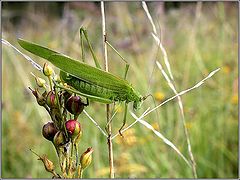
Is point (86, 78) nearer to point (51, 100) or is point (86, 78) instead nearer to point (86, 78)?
point (86, 78)

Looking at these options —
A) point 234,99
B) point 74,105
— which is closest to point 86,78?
point 74,105

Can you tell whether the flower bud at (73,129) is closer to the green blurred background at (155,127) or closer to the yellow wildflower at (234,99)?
the green blurred background at (155,127)

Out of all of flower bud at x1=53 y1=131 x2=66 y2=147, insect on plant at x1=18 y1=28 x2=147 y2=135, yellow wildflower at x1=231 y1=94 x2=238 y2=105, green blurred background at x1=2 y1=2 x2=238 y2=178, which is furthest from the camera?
yellow wildflower at x1=231 y1=94 x2=238 y2=105

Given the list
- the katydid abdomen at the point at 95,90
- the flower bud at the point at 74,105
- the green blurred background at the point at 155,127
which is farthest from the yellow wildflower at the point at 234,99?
the flower bud at the point at 74,105

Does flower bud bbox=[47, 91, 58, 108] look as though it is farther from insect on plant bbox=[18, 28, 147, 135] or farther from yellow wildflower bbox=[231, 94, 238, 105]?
yellow wildflower bbox=[231, 94, 238, 105]

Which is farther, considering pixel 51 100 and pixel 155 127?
pixel 155 127

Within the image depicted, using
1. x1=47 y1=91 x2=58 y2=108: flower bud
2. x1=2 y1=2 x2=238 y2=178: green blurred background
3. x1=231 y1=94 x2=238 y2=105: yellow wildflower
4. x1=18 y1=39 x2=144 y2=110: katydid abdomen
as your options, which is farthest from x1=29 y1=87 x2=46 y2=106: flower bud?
x1=231 y1=94 x2=238 y2=105: yellow wildflower
